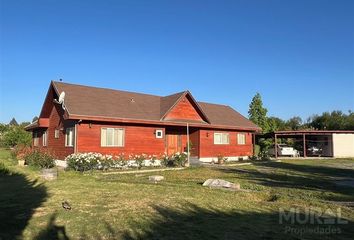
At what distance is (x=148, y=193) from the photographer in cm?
1231

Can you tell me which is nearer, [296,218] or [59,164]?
[296,218]

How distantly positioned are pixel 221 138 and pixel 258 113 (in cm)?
1682

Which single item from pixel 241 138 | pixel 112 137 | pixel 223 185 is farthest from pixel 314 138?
pixel 223 185

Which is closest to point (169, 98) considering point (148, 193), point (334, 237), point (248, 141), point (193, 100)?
point (193, 100)

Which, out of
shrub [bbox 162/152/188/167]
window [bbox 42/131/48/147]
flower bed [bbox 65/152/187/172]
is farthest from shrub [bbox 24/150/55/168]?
shrub [bbox 162/152/188/167]

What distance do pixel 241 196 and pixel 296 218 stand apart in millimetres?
3162

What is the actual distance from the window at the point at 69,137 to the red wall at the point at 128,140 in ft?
3.15

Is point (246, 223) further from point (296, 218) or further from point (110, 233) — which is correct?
point (110, 233)

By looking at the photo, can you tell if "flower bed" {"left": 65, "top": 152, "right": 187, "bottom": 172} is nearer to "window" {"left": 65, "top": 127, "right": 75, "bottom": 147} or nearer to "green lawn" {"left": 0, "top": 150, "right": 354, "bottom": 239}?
"window" {"left": 65, "top": 127, "right": 75, "bottom": 147}

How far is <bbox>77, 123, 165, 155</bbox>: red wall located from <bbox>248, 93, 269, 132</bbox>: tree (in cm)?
2164

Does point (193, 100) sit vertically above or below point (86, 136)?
above

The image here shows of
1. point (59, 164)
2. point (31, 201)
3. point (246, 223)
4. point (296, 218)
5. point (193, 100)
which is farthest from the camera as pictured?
point (193, 100)

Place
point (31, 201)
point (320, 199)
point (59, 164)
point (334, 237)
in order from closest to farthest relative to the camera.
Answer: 1. point (334, 237)
2. point (31, 201)
3. point (320, 199)
4. point (59, 164)

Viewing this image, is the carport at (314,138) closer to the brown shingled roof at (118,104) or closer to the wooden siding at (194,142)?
the brown shingled roof at (118,104)
